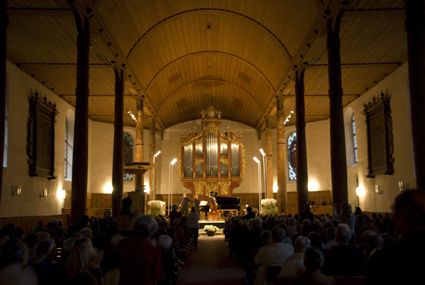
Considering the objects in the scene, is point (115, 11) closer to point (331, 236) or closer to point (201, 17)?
point (201, 17)

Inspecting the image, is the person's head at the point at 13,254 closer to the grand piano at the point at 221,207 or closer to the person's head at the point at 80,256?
the person's head at the point at 80,256

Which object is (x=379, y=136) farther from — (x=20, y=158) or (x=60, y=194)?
(x=60, y=194)

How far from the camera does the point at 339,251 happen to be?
559 cm

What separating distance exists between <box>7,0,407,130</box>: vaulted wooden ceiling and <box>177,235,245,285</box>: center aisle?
22.6 feet

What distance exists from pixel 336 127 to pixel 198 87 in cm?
1575

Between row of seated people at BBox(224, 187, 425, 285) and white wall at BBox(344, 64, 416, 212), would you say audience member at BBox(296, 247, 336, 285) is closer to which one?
row of seated people at BBox(224, 187, 425, 285)

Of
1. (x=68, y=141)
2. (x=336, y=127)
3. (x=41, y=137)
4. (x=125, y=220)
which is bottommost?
(x=125, y=220)

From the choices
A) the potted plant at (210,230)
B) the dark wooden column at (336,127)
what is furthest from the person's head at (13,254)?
the potted plant at (210,230)

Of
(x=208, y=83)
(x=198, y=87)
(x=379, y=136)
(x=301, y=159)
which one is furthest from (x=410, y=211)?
(x=198, y=87)

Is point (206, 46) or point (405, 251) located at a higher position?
point (206, 46)

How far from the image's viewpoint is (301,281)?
4.25 meters

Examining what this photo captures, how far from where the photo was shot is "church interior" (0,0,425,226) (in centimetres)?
1251

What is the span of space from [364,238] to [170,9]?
39.7 feet

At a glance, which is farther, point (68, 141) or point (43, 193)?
point (68, 141)
